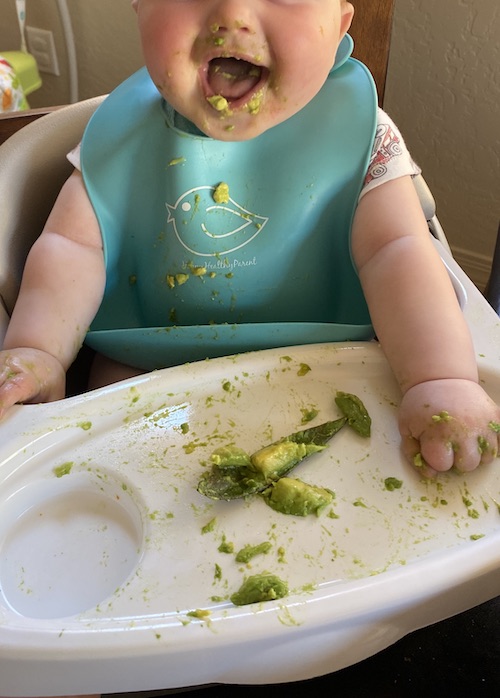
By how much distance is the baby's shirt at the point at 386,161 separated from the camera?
2.39 feet

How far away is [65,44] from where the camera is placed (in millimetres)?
1886

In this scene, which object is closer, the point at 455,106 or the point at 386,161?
the point at 386,161

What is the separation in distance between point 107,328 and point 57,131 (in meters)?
0.24

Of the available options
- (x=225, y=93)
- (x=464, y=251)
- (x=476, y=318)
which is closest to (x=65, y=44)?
(x=464, y=251)

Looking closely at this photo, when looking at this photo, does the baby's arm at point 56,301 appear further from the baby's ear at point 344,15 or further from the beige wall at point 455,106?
the beige wall at point 455,106

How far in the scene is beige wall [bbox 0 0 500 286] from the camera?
4.23ft

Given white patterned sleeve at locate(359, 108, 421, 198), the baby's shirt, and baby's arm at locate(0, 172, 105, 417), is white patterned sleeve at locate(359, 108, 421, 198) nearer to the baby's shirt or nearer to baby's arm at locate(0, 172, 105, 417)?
the baby's shirt

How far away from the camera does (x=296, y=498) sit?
55cm

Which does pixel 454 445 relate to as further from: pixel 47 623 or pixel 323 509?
pixel 47 623

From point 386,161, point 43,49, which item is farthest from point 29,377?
point 43,49

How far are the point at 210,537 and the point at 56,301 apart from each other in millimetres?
317

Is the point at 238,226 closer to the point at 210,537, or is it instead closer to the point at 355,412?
the point at 355,412

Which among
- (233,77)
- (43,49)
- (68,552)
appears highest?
(233,77)

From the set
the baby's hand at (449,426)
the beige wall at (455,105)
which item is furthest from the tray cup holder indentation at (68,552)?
the beige wall at (455,105)
